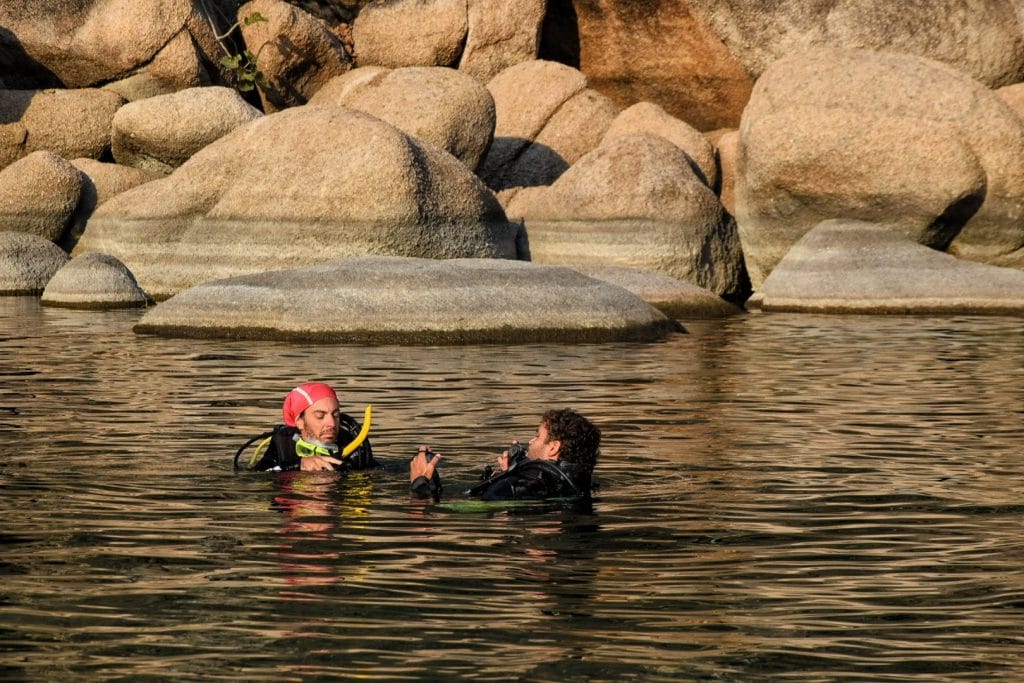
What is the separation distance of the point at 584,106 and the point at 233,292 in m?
13.4

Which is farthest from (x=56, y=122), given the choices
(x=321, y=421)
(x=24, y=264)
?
(x=321, y=421)

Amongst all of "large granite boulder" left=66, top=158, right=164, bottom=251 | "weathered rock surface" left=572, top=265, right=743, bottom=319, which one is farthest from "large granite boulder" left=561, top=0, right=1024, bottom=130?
"large granite boulder" left=66, top=158, right=164, bottom=251

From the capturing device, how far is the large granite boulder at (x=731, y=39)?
31.6m

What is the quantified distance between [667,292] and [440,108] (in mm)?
6273

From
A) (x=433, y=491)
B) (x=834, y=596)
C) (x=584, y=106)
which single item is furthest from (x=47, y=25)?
(x=834, y=596)

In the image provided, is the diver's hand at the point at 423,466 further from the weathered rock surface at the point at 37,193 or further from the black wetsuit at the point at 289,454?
the weathered rock surface at the point at 37,193

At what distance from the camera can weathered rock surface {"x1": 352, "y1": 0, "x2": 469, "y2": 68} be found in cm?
3441

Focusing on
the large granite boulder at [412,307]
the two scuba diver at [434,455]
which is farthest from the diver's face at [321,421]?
the large granite boulder at [412,307]

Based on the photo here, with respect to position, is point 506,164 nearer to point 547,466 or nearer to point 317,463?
point 317,463

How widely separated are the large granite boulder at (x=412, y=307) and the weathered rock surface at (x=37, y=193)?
30.2 ft

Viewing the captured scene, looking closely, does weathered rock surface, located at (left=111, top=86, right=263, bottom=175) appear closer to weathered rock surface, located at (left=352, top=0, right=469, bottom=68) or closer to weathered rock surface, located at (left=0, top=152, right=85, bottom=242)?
weathered rock surface, located at (left=0, top=152, right=85, bottom=242)

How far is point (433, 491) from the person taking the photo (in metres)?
10.1

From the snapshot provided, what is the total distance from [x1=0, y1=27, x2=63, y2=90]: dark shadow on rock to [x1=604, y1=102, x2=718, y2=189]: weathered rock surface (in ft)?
33.9

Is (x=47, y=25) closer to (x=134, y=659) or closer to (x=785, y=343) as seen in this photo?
(x=785, y=343)
